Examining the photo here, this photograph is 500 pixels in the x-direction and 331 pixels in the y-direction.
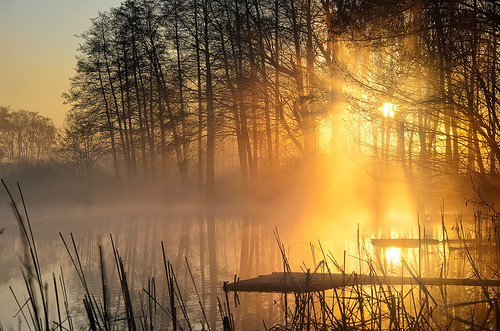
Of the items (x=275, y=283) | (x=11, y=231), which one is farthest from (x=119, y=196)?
(x=275, y=283)

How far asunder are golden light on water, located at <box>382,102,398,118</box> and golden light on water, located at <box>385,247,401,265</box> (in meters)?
2.10

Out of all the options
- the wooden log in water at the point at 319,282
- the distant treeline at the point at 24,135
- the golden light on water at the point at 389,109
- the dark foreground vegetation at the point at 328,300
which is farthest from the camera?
the distant treeline at the point at 24,135

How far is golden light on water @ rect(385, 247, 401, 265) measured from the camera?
8211 mm

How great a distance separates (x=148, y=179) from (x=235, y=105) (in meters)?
7.64

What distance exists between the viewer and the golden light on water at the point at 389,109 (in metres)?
10.6

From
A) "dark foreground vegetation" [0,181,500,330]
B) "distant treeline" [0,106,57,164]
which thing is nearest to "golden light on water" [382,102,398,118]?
"dark foreground vegetation" [0,181,500,330]

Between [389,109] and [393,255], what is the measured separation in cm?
289

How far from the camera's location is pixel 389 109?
1089 cm

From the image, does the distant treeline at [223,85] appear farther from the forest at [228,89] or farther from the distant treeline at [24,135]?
the distant treeline at [24,135]

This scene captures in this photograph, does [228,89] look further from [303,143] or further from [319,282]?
[319,282]

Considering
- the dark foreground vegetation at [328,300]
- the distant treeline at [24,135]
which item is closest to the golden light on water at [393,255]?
the dark foreground vegetation at [328,300]

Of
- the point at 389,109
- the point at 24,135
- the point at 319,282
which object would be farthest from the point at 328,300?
the point at 24,135

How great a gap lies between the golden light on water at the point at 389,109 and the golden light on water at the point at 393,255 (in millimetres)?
2098

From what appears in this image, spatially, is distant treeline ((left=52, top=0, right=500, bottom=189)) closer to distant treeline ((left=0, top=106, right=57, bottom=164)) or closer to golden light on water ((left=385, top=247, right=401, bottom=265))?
golden light on water ((left=385, top=247, right=401, bottom=265))
